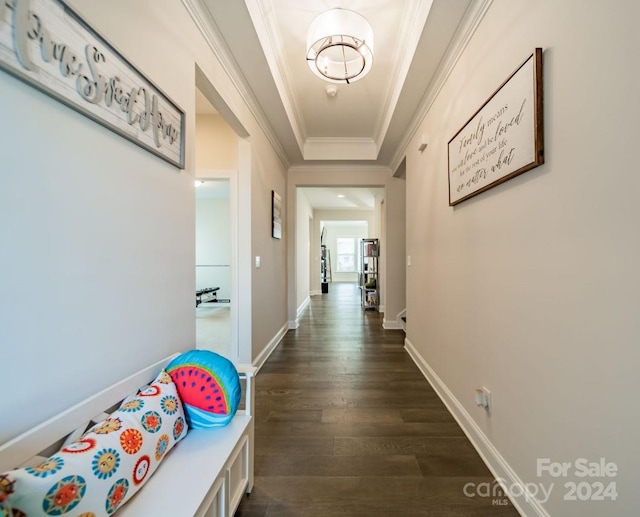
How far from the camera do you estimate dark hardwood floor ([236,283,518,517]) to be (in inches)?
51.6

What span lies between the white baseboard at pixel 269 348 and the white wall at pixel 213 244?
3.54m

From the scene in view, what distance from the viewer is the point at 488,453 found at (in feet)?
5.00

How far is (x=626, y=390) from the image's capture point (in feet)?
2.64

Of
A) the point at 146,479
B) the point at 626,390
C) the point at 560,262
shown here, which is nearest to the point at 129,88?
the point at 146,479

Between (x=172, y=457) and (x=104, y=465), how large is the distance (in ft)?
0.96

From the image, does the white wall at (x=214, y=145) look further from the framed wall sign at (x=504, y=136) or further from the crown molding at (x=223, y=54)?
the framed wall sign at (x=504, y=136)

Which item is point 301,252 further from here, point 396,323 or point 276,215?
point 396,323

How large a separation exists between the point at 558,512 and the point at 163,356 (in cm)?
175

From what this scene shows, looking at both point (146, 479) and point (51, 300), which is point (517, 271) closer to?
point (146, 479)

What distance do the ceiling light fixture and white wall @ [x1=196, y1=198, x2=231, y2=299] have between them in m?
5.52

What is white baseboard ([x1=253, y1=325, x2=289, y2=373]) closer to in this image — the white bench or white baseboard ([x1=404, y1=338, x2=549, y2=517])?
the white bench

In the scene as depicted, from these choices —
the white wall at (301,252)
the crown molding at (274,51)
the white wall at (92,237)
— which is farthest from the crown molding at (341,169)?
the white wall at (92,237)

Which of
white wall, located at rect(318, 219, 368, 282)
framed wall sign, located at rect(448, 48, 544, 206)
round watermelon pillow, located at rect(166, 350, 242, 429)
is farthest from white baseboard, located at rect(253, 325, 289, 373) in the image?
white wall, located at rect(318, 219, 368, 282)

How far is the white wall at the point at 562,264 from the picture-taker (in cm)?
81
